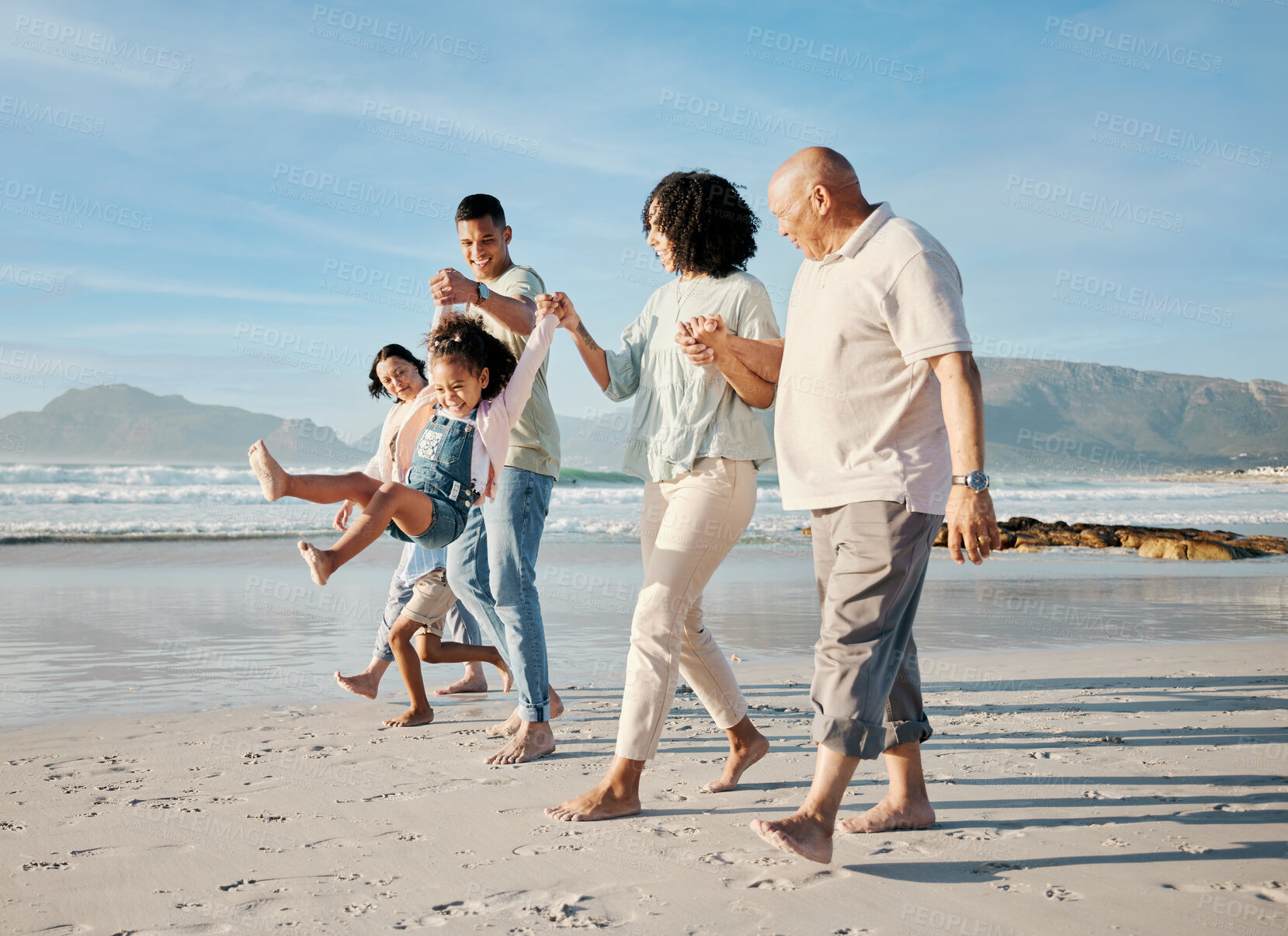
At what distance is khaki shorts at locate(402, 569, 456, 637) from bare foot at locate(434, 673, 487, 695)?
61cm

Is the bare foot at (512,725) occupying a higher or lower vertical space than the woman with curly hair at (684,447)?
lower

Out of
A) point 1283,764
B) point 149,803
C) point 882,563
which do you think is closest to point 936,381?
point 882,563

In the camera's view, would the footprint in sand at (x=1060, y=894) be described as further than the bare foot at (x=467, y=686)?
No

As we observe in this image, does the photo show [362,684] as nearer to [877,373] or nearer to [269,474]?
[269,474]

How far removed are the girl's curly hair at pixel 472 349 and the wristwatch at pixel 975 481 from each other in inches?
80.6

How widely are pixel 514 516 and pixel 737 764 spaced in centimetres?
126

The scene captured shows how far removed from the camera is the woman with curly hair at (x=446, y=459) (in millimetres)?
3457

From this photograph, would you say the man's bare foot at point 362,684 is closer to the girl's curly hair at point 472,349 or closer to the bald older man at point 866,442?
the girl's curly hair at point 472,349

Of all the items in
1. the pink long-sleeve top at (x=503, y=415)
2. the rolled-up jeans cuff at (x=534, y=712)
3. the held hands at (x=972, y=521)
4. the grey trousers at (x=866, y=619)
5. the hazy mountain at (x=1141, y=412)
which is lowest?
the rolled-up jeans cuff at (x=534, y=712)

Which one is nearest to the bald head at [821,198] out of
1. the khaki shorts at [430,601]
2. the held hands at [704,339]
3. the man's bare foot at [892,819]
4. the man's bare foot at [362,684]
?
the held hands at [704,339]

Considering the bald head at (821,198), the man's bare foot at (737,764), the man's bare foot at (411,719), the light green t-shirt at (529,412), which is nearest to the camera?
the bald head at (821,198)

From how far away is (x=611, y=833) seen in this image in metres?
2.71

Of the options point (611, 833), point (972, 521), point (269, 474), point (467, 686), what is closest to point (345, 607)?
point (467, 686)

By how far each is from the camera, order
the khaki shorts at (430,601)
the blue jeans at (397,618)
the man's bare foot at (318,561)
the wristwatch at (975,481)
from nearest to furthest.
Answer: the wristwatch at (975,481), the man's bare foot at (318,561), the khaki shorts at (430,601), the blue jeans at (397,618)
